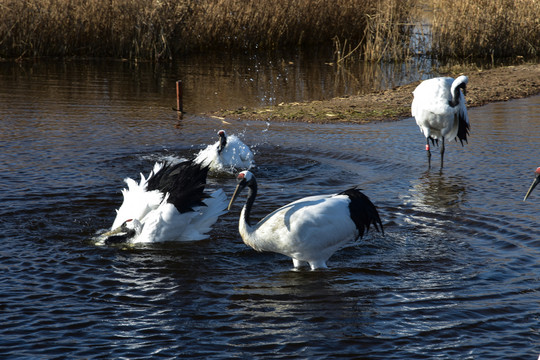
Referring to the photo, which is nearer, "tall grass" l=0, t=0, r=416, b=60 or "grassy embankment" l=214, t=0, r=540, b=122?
"grassy embankment" l=214, t=0, r=540, b=122

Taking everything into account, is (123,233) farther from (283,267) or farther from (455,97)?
(455,97)

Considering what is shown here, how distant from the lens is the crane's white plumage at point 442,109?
38.3ft

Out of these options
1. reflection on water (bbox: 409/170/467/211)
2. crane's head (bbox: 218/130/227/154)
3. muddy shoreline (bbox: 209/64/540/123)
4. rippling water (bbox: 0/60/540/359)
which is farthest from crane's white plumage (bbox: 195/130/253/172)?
muddy shoreline (bbox: 209/64/540/123)

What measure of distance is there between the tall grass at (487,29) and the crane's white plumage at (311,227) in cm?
1691

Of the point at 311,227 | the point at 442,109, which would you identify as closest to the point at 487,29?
the point at 442,109

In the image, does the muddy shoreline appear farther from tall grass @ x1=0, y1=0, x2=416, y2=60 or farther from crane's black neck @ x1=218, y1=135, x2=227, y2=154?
crane's black neck @ x1=218, y1=135, x2=227, y2=154

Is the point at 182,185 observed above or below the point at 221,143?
below

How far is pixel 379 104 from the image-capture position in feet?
54.0

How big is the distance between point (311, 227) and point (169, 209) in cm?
179

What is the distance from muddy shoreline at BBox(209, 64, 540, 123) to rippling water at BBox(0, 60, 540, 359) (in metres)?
2.36

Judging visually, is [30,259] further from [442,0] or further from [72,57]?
[442,0]

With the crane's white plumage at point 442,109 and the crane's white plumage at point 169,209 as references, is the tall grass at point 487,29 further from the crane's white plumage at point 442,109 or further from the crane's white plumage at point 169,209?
the crane's white plumage at point 169,209

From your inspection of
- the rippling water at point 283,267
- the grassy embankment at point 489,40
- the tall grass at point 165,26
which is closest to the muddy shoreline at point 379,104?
the grassy embankment at point 489,40

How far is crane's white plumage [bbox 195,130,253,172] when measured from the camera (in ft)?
35.9
